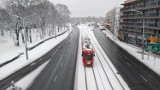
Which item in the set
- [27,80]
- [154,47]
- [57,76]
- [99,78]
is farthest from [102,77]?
[154,47]

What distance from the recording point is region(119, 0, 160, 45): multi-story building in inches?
2238

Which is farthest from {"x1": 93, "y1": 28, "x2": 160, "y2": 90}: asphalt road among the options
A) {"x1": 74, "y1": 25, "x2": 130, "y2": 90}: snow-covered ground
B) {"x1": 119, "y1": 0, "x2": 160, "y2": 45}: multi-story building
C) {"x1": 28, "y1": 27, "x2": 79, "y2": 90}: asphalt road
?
{"x1": 119, "y1": 0, "x2": 160, "y2": 45}: multi-story building

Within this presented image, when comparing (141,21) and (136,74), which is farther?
(141,21)

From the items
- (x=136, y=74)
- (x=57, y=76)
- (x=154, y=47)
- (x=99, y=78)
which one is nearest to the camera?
(x=99, y=78)

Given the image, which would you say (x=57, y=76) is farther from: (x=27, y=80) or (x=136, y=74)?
(x=136, y=74)

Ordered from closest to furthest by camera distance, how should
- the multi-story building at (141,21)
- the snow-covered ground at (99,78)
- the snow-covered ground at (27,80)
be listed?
the snow-covered ground at (99,78) → the snow-covered ground at (27,80) → the multi-story building at (141,21)

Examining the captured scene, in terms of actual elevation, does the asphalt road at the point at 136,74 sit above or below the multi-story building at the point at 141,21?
below

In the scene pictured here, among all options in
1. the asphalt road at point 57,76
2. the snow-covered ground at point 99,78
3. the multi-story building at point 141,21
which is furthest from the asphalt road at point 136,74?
the multi-story building at point 141,21

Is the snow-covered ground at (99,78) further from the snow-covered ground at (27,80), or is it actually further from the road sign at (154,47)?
the road sign at (154,47)

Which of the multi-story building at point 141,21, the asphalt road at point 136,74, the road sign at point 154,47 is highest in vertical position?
the multi-story building at point 141,21

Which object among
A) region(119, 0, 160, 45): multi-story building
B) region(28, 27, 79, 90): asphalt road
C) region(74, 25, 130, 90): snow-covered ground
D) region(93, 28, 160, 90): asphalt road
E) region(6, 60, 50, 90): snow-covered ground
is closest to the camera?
region(28, 27, 79, 90): asphalt road

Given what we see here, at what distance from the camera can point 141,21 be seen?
68062mm

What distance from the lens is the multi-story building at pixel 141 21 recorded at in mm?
56844

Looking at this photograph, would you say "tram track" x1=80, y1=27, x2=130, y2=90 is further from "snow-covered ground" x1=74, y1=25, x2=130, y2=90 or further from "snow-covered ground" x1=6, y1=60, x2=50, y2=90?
"snow-covered ground" x1=6, y1=60, x2=50, y2=90
